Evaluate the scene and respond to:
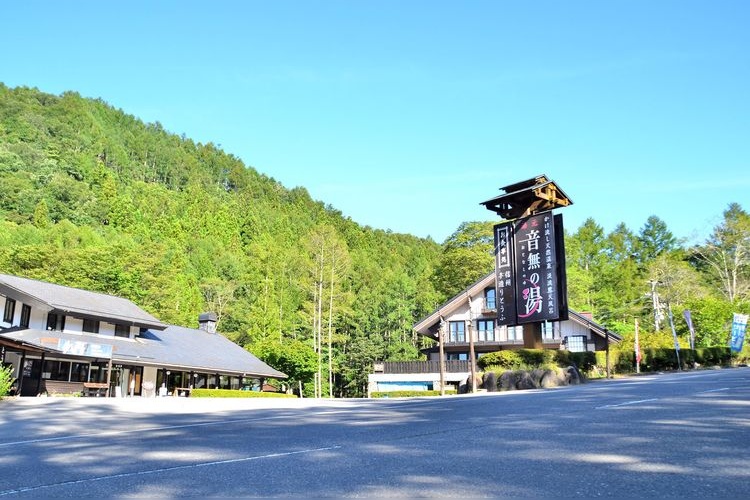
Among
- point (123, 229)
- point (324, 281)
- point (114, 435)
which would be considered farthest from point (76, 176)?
point (114, 435)

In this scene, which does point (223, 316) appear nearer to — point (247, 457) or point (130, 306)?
point (130, 306)

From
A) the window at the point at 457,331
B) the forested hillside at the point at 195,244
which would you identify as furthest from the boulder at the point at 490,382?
the forested hillside at the point at 195,244

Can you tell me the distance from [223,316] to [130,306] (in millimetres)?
33211

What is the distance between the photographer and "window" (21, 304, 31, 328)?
33.6 m

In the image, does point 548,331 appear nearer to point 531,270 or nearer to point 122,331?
point 531,270

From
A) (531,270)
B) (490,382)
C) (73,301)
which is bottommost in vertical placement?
(490,382)

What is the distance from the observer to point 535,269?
1188 inches

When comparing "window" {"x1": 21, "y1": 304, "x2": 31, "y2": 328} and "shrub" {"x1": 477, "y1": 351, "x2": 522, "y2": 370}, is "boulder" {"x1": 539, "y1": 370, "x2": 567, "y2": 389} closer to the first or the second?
"shrub" {"x1": 477, "y1": 351, "x2": 522, "y2": 370}

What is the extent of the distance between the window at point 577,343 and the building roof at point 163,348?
866 inches

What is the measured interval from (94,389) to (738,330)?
134 ft

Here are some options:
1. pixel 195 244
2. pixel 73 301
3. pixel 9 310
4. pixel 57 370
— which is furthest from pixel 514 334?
pixel 195 244

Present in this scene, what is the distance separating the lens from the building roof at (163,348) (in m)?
31.6

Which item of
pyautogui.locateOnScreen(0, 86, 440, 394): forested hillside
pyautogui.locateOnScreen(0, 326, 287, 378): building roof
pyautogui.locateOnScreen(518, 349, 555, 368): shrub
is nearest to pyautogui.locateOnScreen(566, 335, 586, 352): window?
pyautogui.locateOnScreen(518, 349, 555, 368): shrub

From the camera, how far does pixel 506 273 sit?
31.5 m
